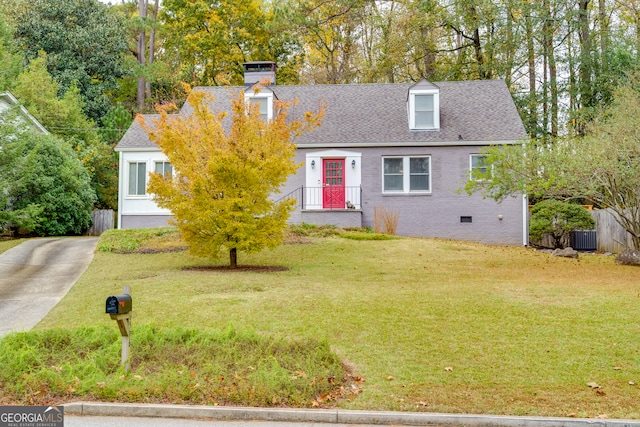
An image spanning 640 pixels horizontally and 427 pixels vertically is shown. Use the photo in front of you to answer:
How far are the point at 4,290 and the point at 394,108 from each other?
681 inches

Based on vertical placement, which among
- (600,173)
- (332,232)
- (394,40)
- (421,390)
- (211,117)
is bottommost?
(421,390)

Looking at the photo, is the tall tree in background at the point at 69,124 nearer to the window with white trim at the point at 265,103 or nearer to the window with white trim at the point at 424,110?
the window with white trim at the point at 265,103

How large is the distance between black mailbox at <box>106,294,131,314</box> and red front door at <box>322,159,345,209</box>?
706 inches

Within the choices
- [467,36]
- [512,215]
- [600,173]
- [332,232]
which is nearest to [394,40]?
[467,36]

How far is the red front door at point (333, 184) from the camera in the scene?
82.1 feet

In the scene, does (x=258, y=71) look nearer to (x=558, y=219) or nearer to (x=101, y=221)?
(x=101, y=221)

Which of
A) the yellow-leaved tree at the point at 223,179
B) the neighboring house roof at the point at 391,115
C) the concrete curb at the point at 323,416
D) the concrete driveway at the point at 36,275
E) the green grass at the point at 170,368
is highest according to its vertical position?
the neighboring house roof at the point at 391,115

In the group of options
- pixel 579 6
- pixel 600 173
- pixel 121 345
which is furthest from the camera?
pixel 579 6

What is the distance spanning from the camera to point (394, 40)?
3275 centimetres

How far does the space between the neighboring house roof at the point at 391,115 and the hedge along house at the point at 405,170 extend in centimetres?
4

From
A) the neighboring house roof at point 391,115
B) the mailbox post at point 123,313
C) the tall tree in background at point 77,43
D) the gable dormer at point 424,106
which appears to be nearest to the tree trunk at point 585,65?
the neighboring house roof at point 391,115

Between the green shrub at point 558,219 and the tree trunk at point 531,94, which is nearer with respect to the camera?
the green shrub at point 558,219

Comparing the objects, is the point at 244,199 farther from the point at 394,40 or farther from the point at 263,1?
the point at 263,1

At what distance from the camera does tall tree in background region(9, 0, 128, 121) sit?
38812mm
